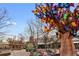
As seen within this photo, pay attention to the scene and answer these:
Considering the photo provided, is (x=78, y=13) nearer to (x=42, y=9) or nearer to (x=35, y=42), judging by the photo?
(x=42, y=9)

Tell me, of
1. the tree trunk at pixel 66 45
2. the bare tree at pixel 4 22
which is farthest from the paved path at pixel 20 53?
the tree trunk at pixel 66 45

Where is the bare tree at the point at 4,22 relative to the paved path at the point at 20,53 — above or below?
above

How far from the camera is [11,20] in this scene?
50.0 inches

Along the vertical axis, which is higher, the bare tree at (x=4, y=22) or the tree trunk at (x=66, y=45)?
the bare tree at (x=4, y=22)

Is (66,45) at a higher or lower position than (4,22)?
lower

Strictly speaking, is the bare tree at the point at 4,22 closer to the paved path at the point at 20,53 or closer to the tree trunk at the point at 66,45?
the paved path at the point at 20,53

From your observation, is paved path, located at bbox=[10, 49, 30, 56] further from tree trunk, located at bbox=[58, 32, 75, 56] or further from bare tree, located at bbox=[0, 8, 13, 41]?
tree trunk, located at bbox=[58, 32, 75, 56]

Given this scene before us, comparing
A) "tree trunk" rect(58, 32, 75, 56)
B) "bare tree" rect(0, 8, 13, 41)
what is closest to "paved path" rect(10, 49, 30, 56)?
"bare tree" rect(0, 8, 13, 41)

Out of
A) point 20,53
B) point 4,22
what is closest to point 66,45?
point 20,53

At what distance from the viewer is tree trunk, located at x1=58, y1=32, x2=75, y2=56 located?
125cm

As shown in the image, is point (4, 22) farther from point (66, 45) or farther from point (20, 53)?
point (66, 45)

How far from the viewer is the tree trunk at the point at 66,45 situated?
125cm

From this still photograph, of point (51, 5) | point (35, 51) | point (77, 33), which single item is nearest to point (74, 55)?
point (77, 33)

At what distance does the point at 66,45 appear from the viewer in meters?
1.26
